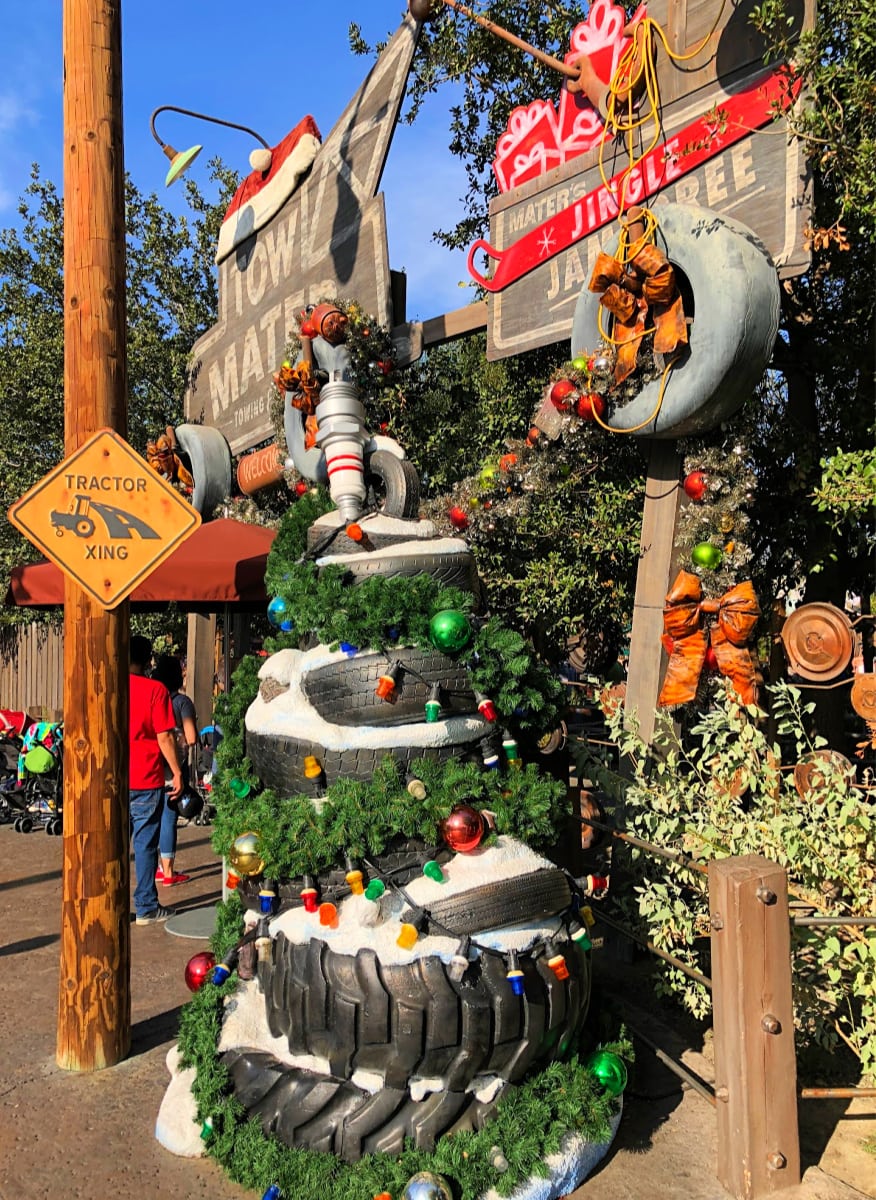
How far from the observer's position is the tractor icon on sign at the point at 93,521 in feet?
11.7

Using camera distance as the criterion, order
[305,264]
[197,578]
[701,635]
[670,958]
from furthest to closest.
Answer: [305,264], [197,578], [701,635], [670,958]

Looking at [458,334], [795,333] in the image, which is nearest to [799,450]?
[795,333]

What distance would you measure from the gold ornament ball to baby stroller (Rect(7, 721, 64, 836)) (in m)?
5.76

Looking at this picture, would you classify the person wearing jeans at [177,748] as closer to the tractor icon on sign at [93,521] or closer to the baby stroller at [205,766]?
the baby stroller at [205,766]

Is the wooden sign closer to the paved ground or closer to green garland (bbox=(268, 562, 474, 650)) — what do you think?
green garland (bbox=(268, 562, 474, 650))

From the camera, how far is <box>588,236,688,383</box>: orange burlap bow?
412 centimetres

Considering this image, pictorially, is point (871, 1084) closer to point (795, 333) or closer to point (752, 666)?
point (752, 666)

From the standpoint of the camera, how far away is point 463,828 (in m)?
2.82

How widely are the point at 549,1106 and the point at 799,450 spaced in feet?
14.1

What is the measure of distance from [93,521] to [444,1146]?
262cm

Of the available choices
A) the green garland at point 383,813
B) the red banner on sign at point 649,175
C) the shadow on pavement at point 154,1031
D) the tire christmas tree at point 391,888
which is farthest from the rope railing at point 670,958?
the red banner on sign at point 649,175

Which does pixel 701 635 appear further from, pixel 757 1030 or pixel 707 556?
pixel 757 1030

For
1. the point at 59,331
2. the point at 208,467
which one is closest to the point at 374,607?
the point at 208,467

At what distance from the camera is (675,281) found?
4.21 meters
